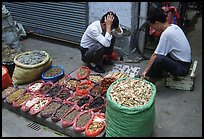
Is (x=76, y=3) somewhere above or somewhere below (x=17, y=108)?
above

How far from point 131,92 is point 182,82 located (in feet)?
4.40

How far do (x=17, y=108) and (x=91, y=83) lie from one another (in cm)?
116

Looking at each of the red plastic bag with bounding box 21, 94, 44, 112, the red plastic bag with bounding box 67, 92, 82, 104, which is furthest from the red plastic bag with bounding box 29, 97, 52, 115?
the red plastic bag with bounding box 67, 92, 82, 104

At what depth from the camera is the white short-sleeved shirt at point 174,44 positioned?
3.57 meters

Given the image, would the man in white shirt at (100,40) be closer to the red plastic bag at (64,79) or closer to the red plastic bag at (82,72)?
the red plastic bag at (82,72)

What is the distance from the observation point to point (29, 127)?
136 inches

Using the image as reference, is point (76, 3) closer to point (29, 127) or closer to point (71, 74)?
point (71, 74)

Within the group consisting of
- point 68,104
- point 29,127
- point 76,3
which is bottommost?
point 29,127

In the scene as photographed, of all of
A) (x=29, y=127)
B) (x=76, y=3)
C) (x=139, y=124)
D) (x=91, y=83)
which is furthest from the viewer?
(x=76, y=3)

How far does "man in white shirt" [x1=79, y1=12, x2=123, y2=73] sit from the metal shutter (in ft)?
2.96

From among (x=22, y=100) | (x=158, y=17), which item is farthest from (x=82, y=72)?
(x=158, y=17)

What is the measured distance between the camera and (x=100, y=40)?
4199 millimetres

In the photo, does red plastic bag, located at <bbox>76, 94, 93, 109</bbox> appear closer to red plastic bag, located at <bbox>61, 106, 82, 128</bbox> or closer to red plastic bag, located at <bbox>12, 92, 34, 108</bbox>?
red plastic bag, located at <bbox>61, 106, 82, 128</bbox>

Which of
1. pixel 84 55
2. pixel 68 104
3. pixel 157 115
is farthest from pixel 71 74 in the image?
pixel 157 115
